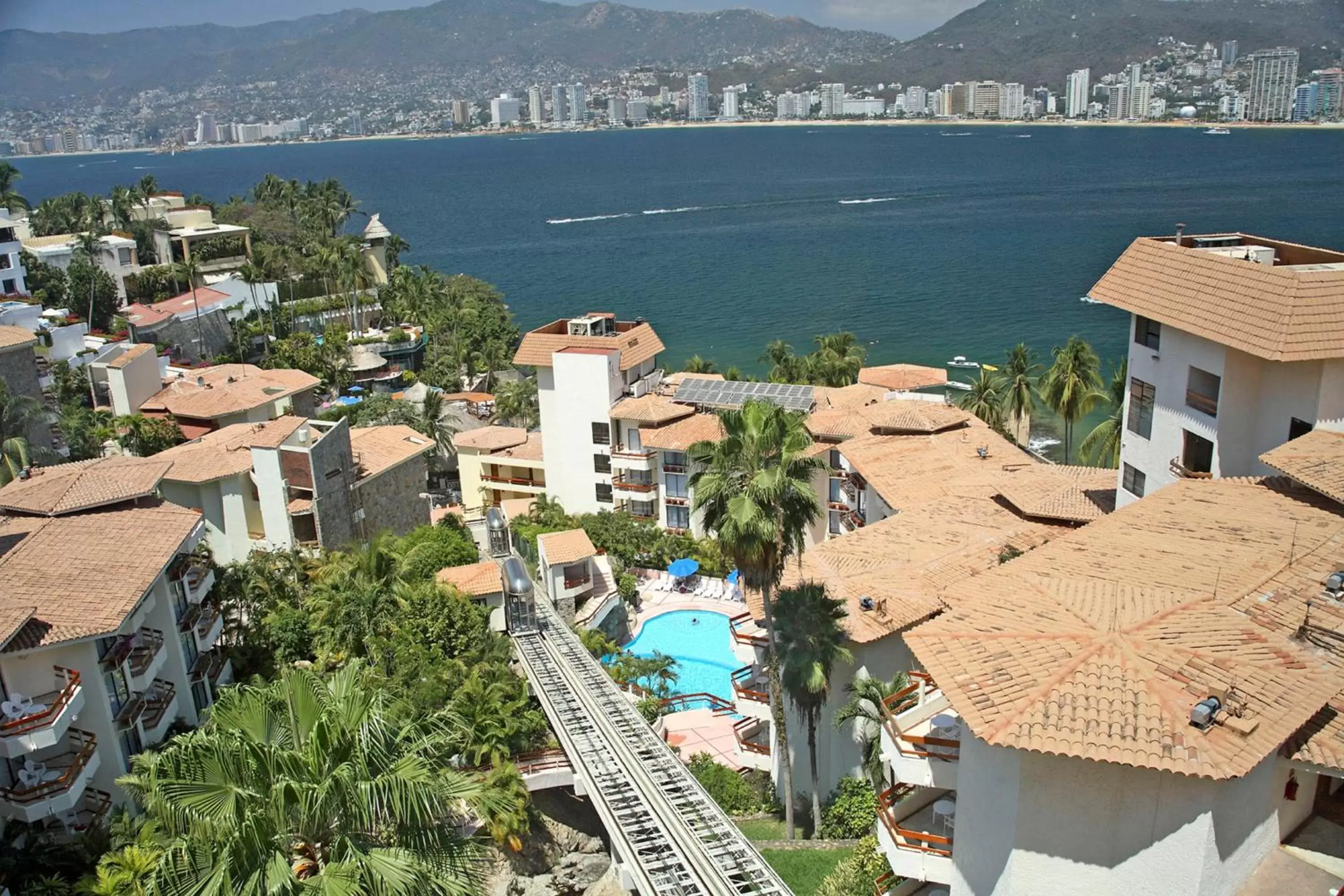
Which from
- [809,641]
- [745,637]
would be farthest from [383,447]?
[809,641]

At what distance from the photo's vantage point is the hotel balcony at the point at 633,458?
2087 inches

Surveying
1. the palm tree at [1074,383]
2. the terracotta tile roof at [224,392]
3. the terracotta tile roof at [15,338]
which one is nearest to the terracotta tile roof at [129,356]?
the terracotta tile roof at [224,392]

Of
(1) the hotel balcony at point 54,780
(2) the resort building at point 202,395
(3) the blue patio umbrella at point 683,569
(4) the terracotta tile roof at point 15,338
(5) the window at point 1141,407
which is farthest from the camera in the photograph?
(2) the resort building at point 202,395

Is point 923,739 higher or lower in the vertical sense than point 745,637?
higher

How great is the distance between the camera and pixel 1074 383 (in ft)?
177

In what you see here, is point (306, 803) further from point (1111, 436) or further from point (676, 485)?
point (676, 485)

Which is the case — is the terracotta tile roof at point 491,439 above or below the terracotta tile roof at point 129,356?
below

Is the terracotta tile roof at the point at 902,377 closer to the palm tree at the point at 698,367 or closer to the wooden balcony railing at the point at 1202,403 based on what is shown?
the palm tree at the point at 698,367

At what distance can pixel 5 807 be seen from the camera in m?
22.6

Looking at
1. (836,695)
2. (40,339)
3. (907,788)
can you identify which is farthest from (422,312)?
(907,788)

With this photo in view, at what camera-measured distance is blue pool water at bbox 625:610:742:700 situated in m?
42.1

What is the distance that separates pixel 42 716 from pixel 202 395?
37.8m

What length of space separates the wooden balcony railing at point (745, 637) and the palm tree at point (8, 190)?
281ft

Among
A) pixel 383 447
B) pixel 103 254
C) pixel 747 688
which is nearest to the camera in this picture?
pixel 747 688
